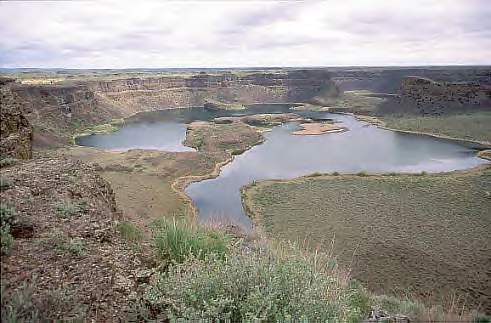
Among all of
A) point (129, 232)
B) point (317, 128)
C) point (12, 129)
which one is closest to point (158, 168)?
point (12, 129)

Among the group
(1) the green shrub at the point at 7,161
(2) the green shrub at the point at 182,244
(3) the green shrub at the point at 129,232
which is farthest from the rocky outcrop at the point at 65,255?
(2) the green shrub at the point at 182,244

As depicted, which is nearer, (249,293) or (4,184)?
(249,293)

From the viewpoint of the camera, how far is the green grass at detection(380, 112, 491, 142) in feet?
167

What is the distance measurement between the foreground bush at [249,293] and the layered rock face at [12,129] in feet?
20.0

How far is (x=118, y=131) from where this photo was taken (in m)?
61.1

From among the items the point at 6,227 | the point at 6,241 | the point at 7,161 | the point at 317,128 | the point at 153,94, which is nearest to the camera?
the point at 6,241

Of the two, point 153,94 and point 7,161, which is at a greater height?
point 7,161

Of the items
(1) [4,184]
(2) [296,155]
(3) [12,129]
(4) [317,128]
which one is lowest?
(2) [296,155]

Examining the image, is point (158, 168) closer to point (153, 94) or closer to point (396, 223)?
point (396, 223)

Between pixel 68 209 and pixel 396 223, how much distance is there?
61.7ft

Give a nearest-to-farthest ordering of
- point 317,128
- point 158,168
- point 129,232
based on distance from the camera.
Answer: point 129,232
point 158,168
point 317,128

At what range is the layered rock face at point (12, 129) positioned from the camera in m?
9.09

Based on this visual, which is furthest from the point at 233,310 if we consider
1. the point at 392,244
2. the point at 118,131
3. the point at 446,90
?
the point at 446,90

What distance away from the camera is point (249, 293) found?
16.0 ft
